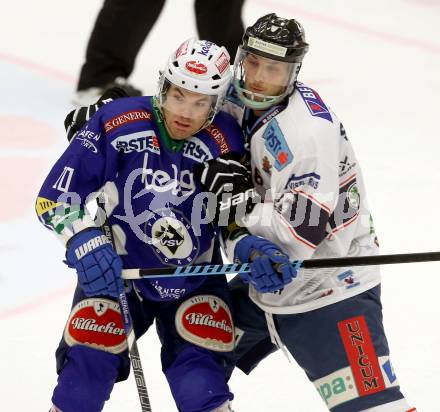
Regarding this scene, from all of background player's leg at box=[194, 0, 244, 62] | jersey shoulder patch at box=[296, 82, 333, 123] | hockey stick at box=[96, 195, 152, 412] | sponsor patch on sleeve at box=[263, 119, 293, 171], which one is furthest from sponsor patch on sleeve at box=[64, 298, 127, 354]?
background player's leg at box=[194, 0, 244, 62]

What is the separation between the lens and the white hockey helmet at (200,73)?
7.76 feet

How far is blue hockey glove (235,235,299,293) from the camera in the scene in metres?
2.26

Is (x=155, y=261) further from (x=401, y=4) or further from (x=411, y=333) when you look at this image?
(x=401, y=4)

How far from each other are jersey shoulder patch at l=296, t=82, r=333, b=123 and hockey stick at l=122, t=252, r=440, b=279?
330mm

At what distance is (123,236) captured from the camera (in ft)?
8.06

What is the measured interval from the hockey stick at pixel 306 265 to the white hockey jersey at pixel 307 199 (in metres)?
0.06

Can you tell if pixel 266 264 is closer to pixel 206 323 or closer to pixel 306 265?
pixel 306 265

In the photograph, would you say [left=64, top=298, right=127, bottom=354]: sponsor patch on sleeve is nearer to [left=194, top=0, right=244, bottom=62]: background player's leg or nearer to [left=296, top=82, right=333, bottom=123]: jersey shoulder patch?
[left=296, top=82, right=333, bottom=123]: jersey shoulder patch

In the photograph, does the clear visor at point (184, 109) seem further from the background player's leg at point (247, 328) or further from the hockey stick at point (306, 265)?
the background player's leg at point (247, 328)

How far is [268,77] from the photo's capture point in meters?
2.45

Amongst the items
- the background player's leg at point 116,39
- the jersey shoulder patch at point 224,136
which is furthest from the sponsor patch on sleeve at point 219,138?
the background player's leg at point 116,39

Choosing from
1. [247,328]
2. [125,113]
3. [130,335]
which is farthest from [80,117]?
[247,328]

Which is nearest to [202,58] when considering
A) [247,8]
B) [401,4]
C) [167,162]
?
[167,162]

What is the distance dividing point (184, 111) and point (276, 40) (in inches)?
12.0
